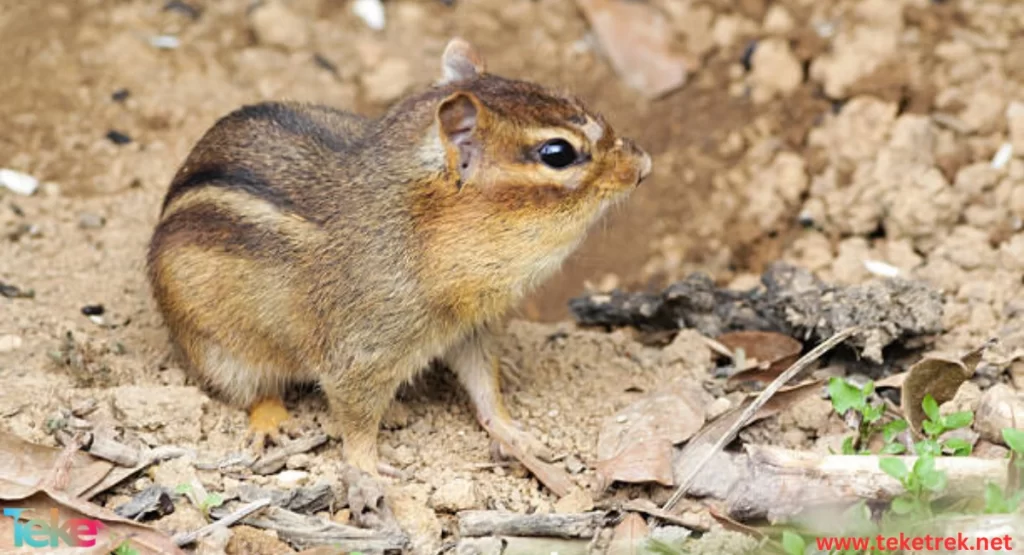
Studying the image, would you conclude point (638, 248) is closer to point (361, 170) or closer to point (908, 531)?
point (361, 170)

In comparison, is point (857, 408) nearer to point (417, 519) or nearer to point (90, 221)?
point (417, 519)

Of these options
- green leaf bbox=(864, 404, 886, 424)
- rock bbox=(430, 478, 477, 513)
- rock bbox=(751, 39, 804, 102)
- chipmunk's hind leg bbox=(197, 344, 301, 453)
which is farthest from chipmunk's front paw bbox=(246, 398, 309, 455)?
rock bbox=(751, 39, 804, 102)

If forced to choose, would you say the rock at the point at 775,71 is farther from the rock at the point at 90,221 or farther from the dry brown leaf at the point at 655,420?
the rock at the point at 90,221

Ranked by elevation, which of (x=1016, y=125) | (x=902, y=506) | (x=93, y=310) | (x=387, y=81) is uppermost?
(x=1016, y=125)

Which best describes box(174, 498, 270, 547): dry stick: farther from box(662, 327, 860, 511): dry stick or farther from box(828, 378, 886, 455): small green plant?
box(828, 378, 886, 455): small green plant

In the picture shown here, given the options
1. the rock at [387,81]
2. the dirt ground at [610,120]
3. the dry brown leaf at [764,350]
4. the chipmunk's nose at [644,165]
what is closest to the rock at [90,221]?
the dirt ground at [610,120]

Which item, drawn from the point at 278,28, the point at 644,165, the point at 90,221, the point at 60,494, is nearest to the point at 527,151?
the point at 644,165

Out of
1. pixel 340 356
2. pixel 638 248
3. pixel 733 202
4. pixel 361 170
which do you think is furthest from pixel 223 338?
pixel 733 202
